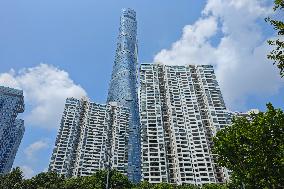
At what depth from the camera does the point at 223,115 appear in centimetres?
12269

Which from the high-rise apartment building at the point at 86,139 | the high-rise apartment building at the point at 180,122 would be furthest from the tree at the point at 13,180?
the high-rise apartment building at the point at 86,139

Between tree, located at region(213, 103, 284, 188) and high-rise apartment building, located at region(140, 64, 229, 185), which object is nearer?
tree, located at region(213, 103, 284, 188)

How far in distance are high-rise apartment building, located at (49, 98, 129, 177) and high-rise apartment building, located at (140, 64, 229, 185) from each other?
16.2 metres

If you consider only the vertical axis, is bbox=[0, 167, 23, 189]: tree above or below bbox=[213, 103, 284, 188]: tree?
above

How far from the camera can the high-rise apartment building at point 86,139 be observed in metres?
121

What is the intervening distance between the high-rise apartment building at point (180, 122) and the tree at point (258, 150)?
70364 mm

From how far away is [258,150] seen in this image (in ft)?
90.4

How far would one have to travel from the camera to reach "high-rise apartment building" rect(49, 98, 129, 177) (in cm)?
12144

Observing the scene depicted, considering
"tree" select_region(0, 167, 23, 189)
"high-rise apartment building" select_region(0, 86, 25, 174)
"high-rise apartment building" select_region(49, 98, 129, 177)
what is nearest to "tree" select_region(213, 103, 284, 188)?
"tree" select_region(0, 167, 23, 189)

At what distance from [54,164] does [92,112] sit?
2733 centimetres

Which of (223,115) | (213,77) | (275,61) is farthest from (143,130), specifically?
(275,61)

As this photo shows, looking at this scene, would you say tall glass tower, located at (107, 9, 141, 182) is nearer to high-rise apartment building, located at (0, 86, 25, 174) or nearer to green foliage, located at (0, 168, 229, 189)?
high-rise apartment building, located at (0, 86, 25, 174)

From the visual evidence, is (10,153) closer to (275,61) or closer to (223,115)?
(223,115)

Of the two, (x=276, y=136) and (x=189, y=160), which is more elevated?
(x=189, y=160)
